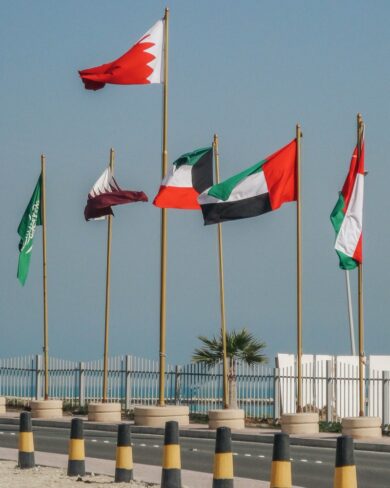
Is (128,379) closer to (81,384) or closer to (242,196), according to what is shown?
(81,384)

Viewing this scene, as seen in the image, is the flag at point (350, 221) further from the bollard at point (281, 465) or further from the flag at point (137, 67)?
the bollard at point (281, 465)

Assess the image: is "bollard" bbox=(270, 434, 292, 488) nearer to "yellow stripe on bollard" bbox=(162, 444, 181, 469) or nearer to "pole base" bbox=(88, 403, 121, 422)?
"yellow stripe on bollard" bbox=(162, 444, 181, 469)

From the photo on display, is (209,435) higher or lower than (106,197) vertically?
lower

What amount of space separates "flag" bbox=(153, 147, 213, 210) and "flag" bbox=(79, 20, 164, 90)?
2109 millimetres

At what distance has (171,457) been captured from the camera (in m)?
15.0

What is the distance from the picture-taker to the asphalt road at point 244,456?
745 inches

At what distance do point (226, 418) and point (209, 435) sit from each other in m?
1.37

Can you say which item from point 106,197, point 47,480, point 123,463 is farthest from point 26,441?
point 106,197

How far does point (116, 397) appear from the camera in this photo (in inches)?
1583

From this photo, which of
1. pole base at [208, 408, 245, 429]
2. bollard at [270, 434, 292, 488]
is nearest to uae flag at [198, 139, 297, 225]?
pole base at [208, 408, 245, 429]

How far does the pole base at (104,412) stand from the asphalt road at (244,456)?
349cm

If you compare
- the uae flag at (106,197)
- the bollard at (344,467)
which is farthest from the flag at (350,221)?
the bollard at (344,467)

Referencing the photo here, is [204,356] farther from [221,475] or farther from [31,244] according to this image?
[221,475]

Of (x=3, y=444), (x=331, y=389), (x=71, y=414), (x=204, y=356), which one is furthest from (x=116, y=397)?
(x=3, y=444)
